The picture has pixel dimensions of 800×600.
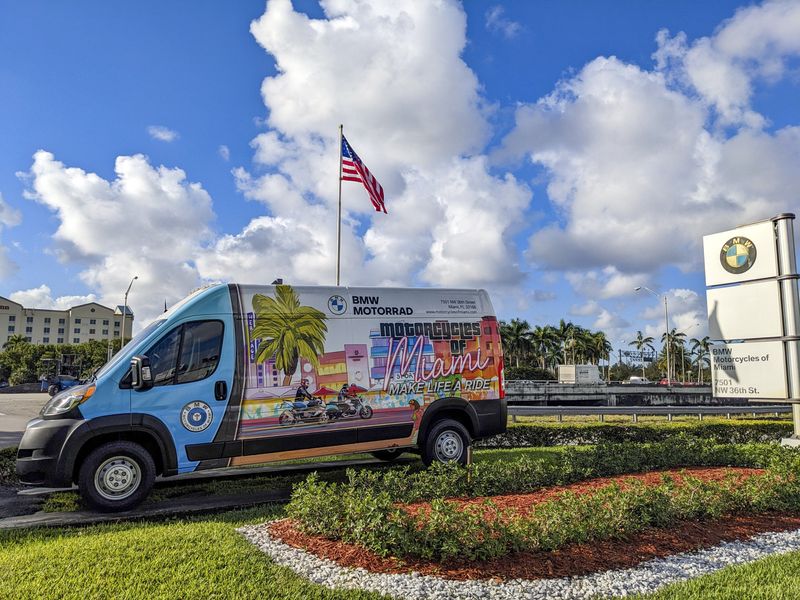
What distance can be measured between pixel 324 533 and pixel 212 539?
3.52 feet

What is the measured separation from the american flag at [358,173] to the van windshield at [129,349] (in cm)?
1225

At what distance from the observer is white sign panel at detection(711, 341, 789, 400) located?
38.4 feet

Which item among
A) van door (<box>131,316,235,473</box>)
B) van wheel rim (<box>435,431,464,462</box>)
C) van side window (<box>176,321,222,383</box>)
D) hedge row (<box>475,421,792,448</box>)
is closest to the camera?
van door (<box>131,316,235,473</box>)

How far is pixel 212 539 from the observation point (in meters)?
5.49

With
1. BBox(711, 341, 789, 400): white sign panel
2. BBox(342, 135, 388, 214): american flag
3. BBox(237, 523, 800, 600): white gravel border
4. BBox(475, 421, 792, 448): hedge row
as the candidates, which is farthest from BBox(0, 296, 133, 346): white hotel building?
BBox(237, 523, 800, 600): white gravel border

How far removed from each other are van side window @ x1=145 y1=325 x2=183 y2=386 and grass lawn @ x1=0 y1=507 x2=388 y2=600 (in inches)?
88.1

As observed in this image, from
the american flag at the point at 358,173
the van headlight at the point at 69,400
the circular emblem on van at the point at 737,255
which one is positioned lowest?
the van headlight at the point at 69,400

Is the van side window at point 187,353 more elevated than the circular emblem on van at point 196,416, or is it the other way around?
the van side window at point 187,353

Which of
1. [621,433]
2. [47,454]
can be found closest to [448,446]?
[47,454]

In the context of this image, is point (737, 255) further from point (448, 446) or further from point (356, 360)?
point (356, 360)

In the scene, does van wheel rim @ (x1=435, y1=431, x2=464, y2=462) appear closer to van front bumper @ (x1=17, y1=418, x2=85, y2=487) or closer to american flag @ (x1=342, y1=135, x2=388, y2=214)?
van front bumper @ (x1=17, y1=418, x2=85, y2=487)

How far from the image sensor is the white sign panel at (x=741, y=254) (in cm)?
1188

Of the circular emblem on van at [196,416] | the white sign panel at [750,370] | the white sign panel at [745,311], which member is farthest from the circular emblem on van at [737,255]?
the circular emblem on van at [196,416]

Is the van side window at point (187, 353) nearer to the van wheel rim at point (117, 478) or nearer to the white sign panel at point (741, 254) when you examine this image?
the van wheel rim at point (117, 478)
